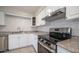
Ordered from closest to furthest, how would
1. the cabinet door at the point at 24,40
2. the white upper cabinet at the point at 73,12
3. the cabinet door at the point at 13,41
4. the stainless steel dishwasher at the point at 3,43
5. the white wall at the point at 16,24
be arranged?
the white upper cabinet at the point at 73,12 < the stainless steel dishwasher at the point at 3,43 < the cabinet door at the point at 13,41 < the cabinet door at the point at 24,40 < the white wall at the point at 16,24

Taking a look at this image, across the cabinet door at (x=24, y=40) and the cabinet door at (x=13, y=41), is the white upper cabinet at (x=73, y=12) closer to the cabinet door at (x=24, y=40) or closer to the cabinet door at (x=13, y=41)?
the cabinet door at (x=13, y=41)

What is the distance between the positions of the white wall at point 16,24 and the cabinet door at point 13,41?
3.50 feet

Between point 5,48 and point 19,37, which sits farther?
point 19,37

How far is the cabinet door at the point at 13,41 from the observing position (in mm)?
3639

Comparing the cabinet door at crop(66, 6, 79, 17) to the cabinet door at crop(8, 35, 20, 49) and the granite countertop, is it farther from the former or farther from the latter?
the cabinet door at crop(8, 35, 20, 49)

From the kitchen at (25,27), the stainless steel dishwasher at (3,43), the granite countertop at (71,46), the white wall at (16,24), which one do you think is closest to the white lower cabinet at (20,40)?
the kitchen at (25,27)

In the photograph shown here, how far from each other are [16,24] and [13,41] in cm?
144

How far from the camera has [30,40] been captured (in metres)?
4.39

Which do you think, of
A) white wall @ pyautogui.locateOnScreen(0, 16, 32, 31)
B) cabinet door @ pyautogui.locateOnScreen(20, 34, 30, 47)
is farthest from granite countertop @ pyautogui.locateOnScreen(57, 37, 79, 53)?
white wall @ pyautogui.locateOnScreen(0, 16, 32, 31)

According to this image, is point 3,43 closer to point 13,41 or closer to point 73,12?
point 13,41

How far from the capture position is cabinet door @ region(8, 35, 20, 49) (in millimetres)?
3639
